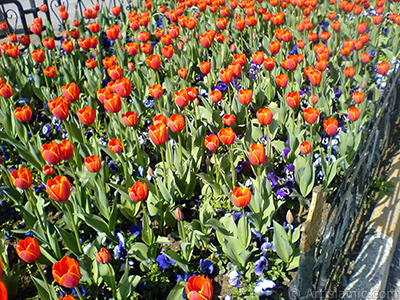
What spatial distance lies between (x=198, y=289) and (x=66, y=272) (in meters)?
0.57

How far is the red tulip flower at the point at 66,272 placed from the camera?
169 centimetres

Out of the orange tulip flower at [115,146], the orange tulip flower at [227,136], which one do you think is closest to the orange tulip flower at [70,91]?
the orange tulip flower at [115,146]

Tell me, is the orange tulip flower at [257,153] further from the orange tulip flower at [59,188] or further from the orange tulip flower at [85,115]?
the orange tulip flower at [85,115]

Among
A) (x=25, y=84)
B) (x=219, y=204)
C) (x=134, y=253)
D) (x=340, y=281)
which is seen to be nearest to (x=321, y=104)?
(x=219, y=204)

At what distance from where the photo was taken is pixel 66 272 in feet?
5.66

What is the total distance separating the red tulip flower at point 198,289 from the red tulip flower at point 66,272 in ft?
1.59

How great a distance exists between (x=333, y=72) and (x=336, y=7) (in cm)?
243

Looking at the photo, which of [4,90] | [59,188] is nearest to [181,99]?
[59,188]

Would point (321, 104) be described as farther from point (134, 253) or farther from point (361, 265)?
point (134, 253)

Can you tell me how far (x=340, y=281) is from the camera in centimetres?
240

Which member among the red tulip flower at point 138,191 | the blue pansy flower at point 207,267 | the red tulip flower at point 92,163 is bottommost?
the blue pansy flower at point 207,267

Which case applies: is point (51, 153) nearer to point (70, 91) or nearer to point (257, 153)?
point (70, 91)

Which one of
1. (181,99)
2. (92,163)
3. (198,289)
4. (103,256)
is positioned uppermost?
(181,99)

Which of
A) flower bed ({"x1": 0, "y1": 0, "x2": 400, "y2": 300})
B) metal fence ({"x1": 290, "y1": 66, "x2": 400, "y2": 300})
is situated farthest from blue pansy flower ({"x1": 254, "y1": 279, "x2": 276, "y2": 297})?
metal fence ({"x1": 290, "y1": 66, "x2": 400, "y2": 300})
